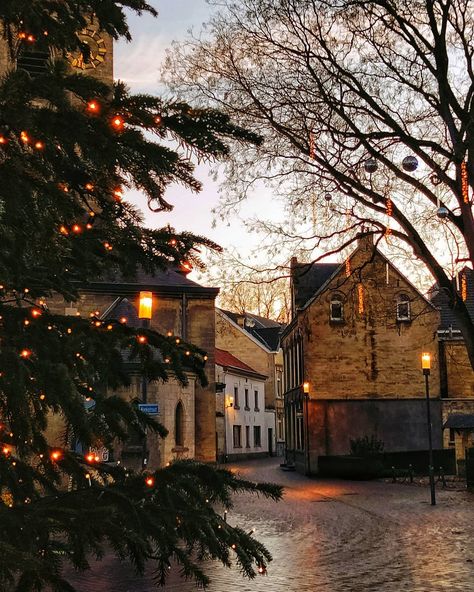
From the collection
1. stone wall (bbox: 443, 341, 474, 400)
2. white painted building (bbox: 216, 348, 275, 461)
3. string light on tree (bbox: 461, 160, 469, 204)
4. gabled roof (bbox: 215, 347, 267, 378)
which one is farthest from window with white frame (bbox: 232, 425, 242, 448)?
string light on tree (bbox: 461, 160, 469, 204)

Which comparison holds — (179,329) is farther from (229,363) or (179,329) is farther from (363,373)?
(229,363)

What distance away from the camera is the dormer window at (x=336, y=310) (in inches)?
1581

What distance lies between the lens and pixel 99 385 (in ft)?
15.7

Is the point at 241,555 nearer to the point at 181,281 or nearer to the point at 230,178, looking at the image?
the point at 230,178

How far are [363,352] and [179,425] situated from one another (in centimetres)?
1251

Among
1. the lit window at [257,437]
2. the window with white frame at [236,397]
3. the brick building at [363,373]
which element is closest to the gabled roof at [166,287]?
the brick building at [363,373]

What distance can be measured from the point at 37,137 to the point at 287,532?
41.6ft

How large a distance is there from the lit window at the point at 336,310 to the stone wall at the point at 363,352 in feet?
0.76

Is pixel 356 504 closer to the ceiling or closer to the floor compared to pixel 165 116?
closer to the floor

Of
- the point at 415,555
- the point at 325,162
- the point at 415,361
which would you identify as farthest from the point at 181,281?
the point at 415,555

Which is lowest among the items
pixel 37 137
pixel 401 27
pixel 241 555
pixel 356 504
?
pixel 356 504

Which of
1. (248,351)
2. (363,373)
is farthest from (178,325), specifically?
(248,351)

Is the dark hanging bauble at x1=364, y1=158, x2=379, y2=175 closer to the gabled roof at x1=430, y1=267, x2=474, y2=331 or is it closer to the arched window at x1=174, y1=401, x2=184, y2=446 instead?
the arched window at x1=174, y1=401, x2=184, y2=446

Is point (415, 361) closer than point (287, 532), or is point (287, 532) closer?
point (287, 532)
